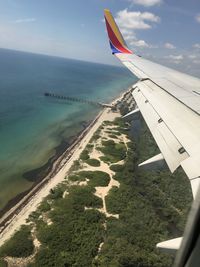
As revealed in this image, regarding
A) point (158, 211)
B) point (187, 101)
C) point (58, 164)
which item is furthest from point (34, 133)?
point (187, 101)

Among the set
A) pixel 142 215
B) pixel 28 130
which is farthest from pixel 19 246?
pixel 28 130

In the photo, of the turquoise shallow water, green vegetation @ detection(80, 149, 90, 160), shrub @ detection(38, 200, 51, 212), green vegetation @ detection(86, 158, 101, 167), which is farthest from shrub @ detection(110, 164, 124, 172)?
shrub @ detection(38, 200, 51, 212)

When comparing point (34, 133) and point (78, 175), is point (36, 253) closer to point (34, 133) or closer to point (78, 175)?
Result: point (78, 175)

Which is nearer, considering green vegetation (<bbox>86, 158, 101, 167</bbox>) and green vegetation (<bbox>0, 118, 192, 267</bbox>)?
green vegetation (<bbox>0, 118, 192, 267</bbox>)

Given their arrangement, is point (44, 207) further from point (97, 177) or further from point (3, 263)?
point (97, 177)

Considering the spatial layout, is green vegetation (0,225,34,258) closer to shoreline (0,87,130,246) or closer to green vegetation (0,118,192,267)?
green vegetation (0,118,192,267)
